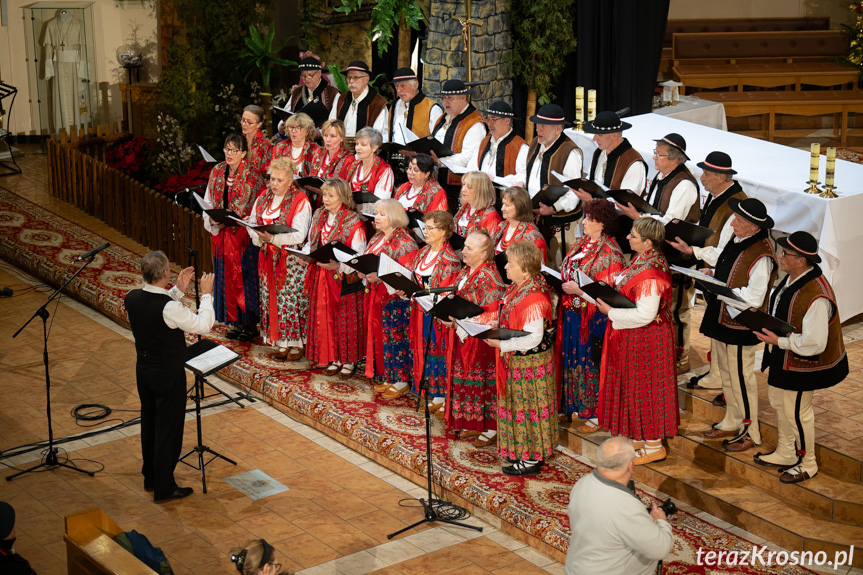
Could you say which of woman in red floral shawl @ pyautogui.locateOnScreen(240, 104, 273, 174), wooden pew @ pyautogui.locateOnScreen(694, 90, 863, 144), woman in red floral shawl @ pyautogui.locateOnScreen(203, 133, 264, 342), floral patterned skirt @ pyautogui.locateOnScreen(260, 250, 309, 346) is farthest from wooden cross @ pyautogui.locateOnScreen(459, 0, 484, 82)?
wooden pew @ pyautogui.locateOnScreen(694, 90, 863, 144)

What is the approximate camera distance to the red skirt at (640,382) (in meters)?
6.13

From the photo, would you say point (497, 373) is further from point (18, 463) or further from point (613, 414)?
point (18, 463)

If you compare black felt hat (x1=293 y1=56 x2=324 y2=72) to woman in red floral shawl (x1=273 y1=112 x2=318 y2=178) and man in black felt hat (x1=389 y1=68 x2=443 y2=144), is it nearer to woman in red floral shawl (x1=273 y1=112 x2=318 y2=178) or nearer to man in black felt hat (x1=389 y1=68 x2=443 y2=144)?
woman in red floral shawl (x1=273 y1=112 x2=318 y2=178)

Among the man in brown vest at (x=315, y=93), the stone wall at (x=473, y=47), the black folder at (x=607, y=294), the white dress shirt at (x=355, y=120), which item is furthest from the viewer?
the stone wall at (x=473, y=47)

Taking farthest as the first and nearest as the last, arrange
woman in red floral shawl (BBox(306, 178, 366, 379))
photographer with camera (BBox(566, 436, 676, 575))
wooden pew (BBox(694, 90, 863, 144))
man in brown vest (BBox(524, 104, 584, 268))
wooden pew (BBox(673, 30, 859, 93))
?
wooden pew (BBox(673, 30, 859, 93)), wooden pew (BBox(694, 90, 863, 144)), woman in red floral shawl (BBox(306, 178, 366, 379)), man in brown vest (BBox(524, 104, 584, 268)), photographer with camera (BBox(566, 436, 676, 575))

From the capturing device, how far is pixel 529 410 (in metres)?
6.33

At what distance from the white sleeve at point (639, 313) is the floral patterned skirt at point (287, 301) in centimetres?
279

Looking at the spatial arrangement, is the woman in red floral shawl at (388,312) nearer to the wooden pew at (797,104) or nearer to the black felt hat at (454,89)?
the black felt hat at (454,89)

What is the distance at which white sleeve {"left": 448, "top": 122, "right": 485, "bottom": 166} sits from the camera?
8.08 meters

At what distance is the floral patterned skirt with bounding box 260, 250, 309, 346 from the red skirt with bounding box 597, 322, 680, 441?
263 centimetres

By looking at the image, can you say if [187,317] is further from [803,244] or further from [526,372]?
[803,244]

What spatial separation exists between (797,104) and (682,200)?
729 centimetres

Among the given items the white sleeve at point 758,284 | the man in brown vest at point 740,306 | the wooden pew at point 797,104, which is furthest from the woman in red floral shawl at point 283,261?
the wooden pew at point 797,104

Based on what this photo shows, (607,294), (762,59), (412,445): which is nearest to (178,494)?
(412,445)
